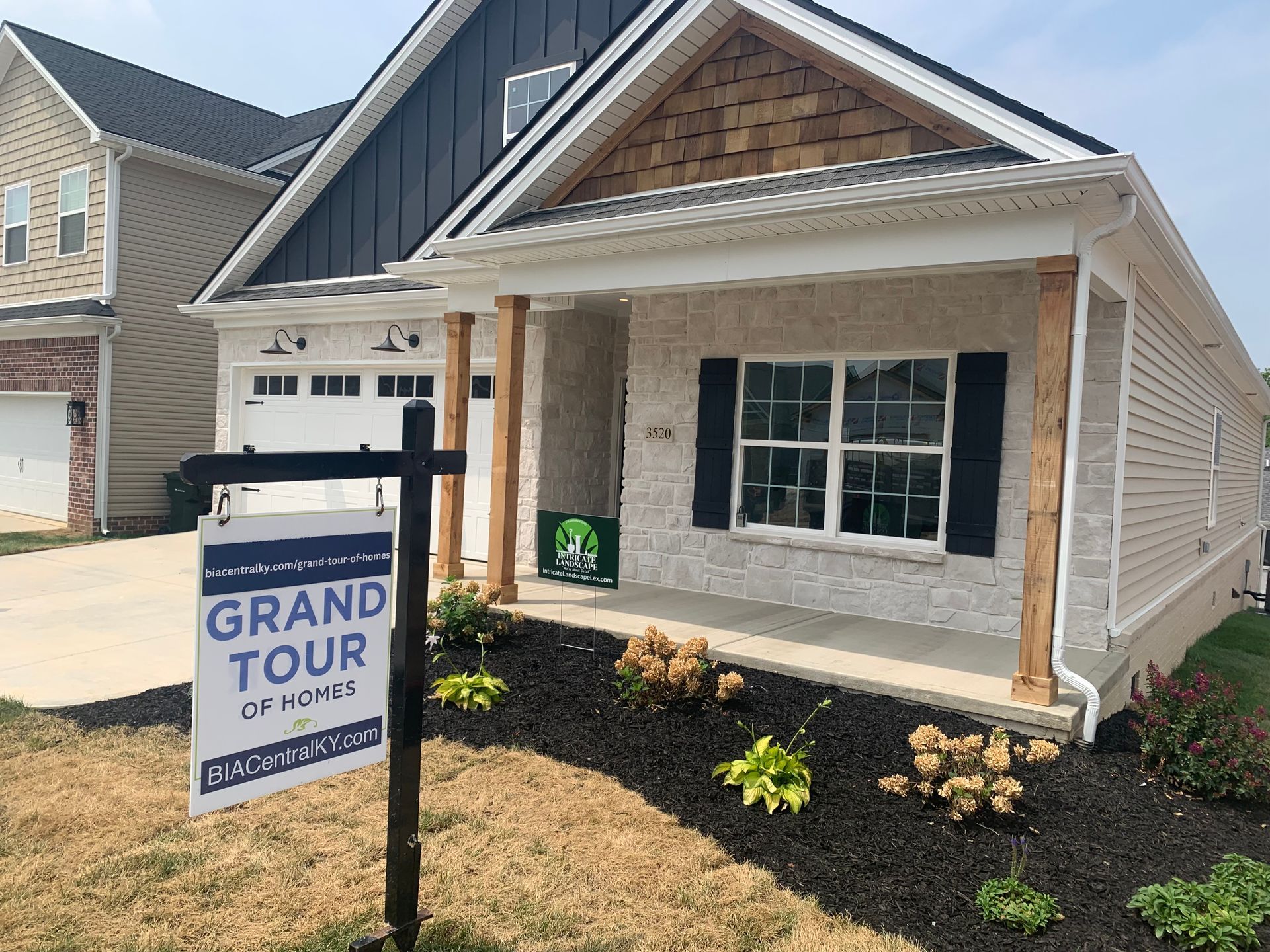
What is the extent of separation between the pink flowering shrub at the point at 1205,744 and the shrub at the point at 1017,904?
1.70 meters

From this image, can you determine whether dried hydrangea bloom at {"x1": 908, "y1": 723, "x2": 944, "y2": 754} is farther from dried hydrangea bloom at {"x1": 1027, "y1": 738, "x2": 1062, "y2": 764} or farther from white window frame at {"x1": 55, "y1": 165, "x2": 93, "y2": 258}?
white window frame at {"x1": 55, "y1": 165, "x2": 93, "y2": 258}

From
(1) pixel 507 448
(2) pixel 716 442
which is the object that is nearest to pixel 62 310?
(1) pixel 507 448

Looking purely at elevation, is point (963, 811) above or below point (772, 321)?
below

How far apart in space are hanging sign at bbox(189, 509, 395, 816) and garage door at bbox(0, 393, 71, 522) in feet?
46.5

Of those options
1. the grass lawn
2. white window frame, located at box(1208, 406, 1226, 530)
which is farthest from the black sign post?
white window frame, located at box(1208, 406, 1226, 530)

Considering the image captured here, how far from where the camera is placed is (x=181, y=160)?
1503 cm

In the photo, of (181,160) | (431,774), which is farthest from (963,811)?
(181,160)

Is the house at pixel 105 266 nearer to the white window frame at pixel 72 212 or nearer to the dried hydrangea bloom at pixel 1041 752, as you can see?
the white window frame at pixel 72 212

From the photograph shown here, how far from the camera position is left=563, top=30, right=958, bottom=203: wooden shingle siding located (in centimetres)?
667

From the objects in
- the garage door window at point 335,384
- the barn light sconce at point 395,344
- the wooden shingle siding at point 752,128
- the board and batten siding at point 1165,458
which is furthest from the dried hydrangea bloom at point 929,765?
the garage door window at point 335,384

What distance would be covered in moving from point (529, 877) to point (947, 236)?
4.56 metres

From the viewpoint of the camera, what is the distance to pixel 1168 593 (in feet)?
30.7

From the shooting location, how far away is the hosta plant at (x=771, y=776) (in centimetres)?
450

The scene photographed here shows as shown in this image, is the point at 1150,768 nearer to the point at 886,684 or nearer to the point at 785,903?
the point at 886,684
